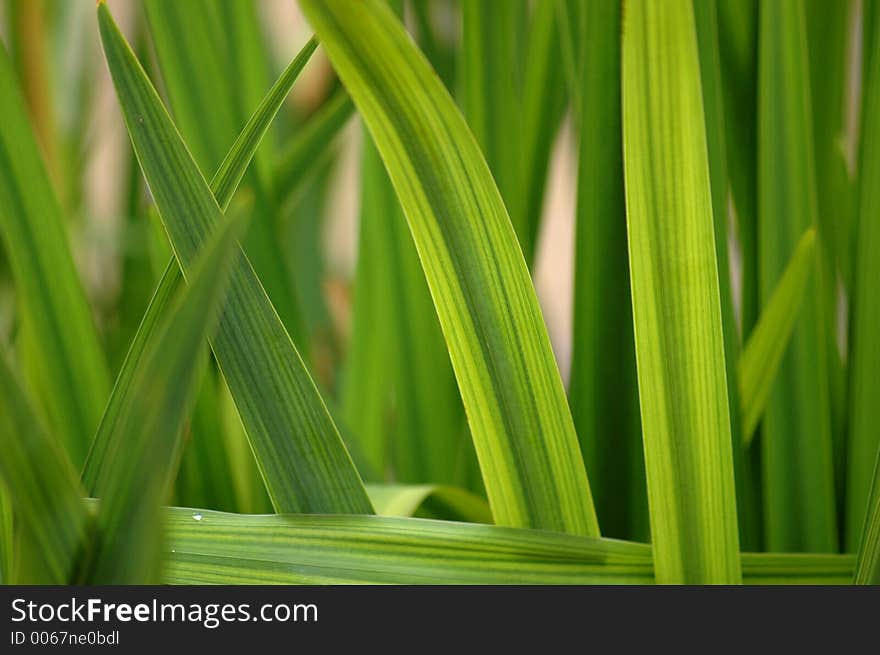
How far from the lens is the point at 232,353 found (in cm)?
13

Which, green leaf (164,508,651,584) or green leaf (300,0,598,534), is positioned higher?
green leaf (300,0,598,534)

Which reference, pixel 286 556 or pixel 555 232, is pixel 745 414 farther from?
pixel 555 232

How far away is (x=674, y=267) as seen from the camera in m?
0.13

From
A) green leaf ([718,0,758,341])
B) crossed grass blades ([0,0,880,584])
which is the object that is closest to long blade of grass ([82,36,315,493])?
crossed grass blades ([0,0,880,584])

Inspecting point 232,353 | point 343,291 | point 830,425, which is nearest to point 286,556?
point 232,353

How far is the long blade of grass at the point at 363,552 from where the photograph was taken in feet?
0.44

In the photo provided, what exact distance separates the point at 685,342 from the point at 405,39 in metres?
0.07

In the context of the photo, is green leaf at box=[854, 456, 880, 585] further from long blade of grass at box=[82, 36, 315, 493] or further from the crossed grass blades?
long blade of grass at box=[82, 36, 315, 493]

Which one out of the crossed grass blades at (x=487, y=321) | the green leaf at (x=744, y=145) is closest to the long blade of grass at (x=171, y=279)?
the crossed grass blades at (x=487, y=321)

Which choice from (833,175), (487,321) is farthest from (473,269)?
(833,175)

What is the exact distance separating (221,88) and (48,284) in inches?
2.5
